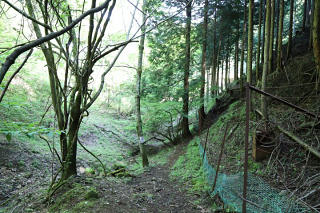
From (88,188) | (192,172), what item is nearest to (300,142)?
(192,172)

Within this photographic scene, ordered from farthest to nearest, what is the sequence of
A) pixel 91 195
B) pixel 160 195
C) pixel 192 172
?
pixel 192 172
pixel 160 195
pixel 91 195

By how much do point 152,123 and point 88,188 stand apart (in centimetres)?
775

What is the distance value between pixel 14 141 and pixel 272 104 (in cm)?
1005

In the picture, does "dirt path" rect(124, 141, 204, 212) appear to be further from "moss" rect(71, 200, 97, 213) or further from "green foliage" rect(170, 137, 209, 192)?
"moss" rect(71, 200, 97, 213)

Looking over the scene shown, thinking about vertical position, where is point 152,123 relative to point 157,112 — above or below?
below

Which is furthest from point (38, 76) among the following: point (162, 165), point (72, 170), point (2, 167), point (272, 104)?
point (272, 104)

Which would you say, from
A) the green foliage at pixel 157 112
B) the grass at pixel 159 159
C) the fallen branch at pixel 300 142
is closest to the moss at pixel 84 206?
the fallen branch at pixel 300 142

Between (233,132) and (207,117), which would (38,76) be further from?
(233,132)

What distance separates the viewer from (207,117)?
12.0 m

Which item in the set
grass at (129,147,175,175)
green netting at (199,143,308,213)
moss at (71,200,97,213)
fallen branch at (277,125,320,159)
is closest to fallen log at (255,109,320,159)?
fallen branch at (277,125,320,159)

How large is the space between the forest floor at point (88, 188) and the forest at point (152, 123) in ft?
0.12

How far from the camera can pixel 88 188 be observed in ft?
13.2

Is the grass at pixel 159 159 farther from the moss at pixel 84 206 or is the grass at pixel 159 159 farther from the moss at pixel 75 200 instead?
the moss at pixel 84 206

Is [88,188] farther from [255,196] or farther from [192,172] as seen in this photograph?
[192,172]
